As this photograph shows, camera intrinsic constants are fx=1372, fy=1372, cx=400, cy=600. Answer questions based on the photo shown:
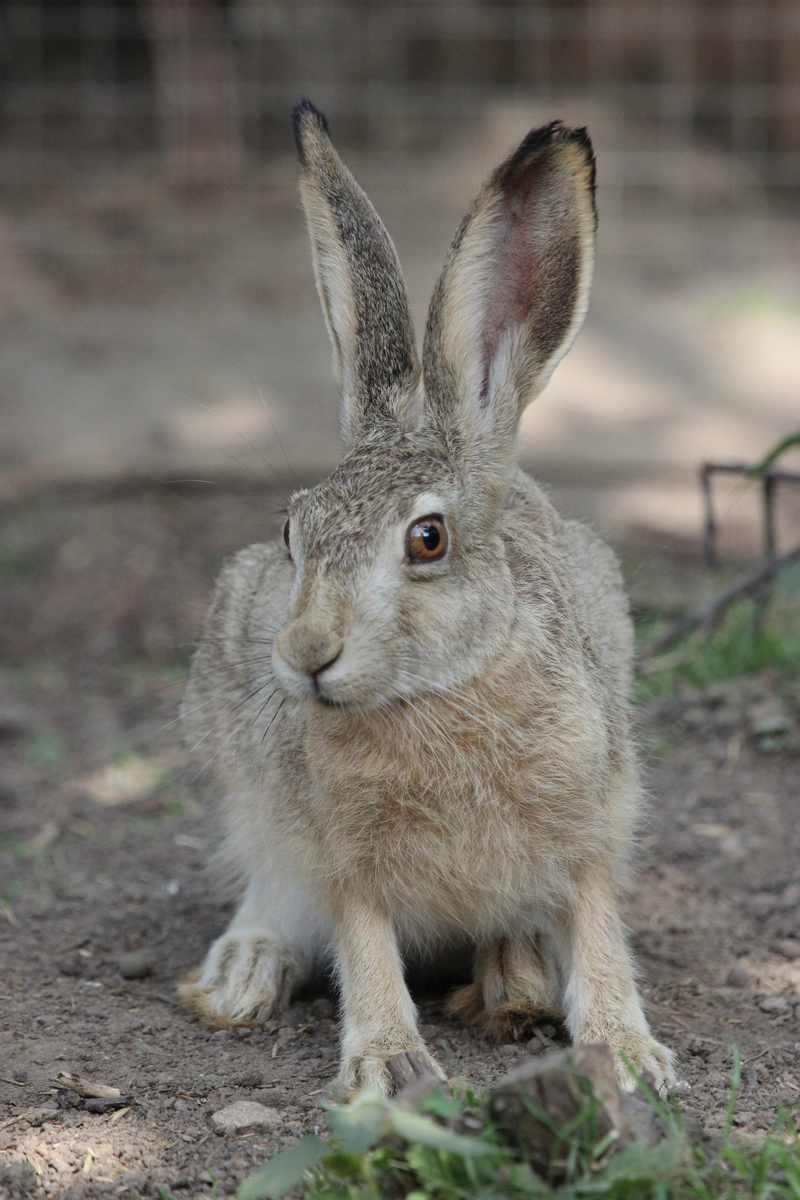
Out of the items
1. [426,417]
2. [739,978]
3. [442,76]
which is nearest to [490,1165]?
[739,978]

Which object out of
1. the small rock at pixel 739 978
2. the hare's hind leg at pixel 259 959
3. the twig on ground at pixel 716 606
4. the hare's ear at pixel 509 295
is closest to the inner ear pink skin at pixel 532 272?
the hare's ear at pixel 509 295

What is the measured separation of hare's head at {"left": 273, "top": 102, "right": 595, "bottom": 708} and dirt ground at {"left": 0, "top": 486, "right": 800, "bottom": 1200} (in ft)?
3.33

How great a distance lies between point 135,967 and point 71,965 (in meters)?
0.19

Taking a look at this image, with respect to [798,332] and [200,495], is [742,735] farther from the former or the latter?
[798,332]

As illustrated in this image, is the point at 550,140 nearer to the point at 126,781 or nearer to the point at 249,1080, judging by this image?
the point at 249,1080

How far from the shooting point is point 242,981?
3.77 meters

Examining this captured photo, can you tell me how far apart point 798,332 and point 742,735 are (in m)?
5.90

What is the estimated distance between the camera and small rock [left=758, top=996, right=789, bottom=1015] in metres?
3.61

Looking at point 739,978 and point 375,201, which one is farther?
point 375,201

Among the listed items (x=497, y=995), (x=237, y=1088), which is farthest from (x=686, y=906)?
(x=237, y=1088)

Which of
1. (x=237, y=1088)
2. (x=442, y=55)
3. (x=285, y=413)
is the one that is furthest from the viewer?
(x=442, y=55)

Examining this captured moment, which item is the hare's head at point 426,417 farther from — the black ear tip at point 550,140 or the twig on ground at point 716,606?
the twig on ground at point 716,606

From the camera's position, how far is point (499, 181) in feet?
11.0

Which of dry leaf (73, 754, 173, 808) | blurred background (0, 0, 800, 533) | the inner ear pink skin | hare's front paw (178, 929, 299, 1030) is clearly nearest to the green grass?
hare's front paw (178, 929, 299, 1030)
